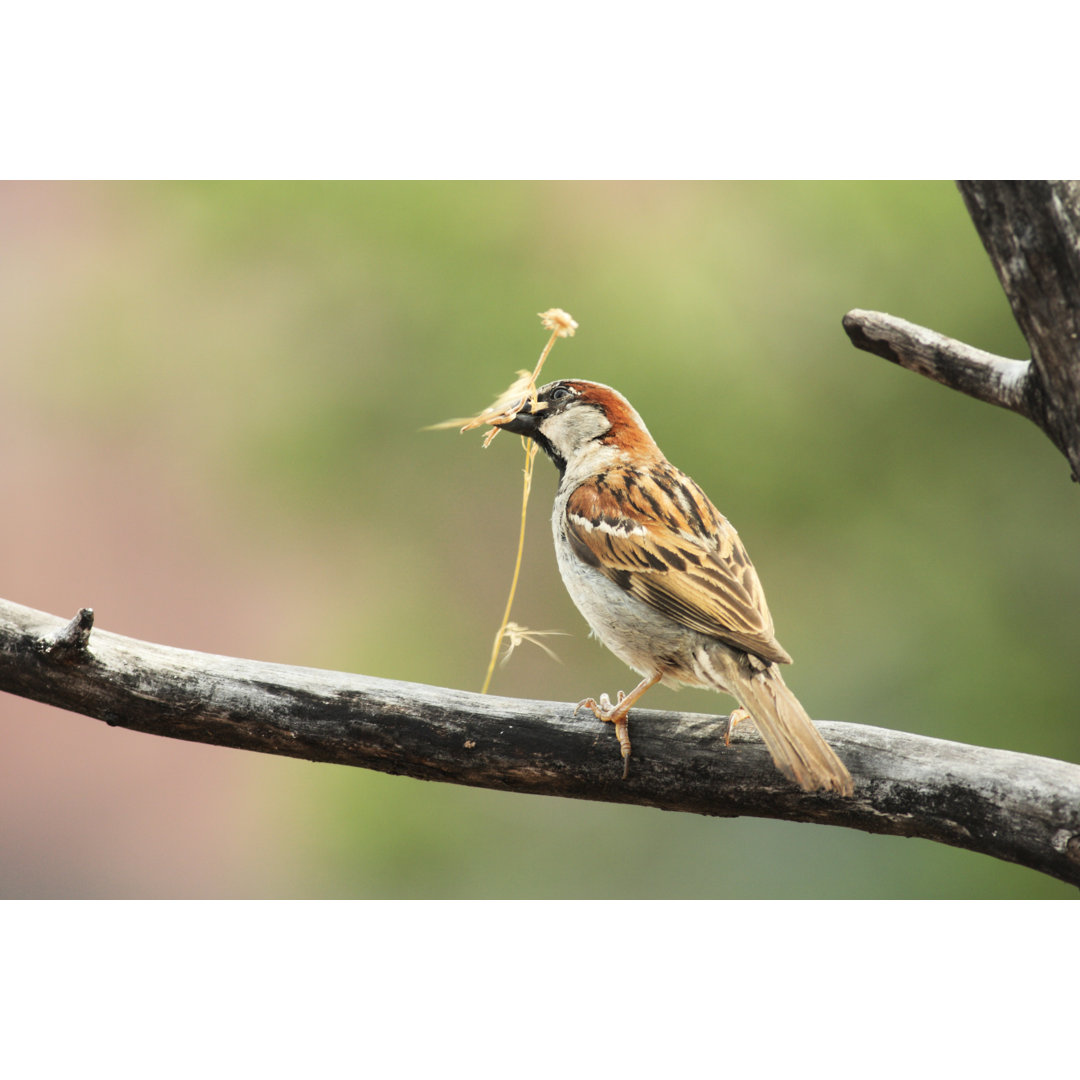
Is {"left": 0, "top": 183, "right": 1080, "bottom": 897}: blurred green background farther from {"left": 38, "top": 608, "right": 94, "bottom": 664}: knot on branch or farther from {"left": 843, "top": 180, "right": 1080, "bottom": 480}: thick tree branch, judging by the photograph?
{"left": 843, "top": 180, "right": 1080, "bottom": 480}: thick tree branch

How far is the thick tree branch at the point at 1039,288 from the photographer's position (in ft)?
7.15

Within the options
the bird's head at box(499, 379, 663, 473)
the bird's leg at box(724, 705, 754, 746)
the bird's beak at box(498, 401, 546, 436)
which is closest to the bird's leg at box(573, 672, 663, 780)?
the bird's leg at box(724, 705, 754, 746)

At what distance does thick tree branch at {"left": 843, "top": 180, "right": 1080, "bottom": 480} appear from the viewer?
85.8 inches

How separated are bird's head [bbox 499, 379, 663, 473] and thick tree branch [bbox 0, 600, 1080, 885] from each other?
78 centimetres

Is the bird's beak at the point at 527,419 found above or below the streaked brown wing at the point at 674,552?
above

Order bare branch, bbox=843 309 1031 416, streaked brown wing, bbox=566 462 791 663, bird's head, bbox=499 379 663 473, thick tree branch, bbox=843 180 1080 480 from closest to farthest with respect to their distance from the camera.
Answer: thick tree branch, bbox=843 180 1080 480
bare branch, bbox=843 309 1031 416
streaked brown wing, bbox=566 462 791 663
bird's head, bbox=499 379 663 473

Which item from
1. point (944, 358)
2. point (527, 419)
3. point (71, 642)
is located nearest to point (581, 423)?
point (527, 419)

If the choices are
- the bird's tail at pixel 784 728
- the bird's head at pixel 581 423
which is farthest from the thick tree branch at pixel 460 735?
the bird's head at pixel 581 423

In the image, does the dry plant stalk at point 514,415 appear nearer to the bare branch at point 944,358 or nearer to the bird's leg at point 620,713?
the bird's leg at point 620,713

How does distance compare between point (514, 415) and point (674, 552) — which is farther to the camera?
point (514, 415)

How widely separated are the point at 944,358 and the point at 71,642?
7.27 ft

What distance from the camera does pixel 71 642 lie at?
2529 mm

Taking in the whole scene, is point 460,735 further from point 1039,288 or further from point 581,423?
point 1039,288

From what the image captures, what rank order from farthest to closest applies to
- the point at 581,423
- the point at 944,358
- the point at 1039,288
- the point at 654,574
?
the point at 581,423 < the point at 654,574 < the point at 944,358 < the point at 1039,288
